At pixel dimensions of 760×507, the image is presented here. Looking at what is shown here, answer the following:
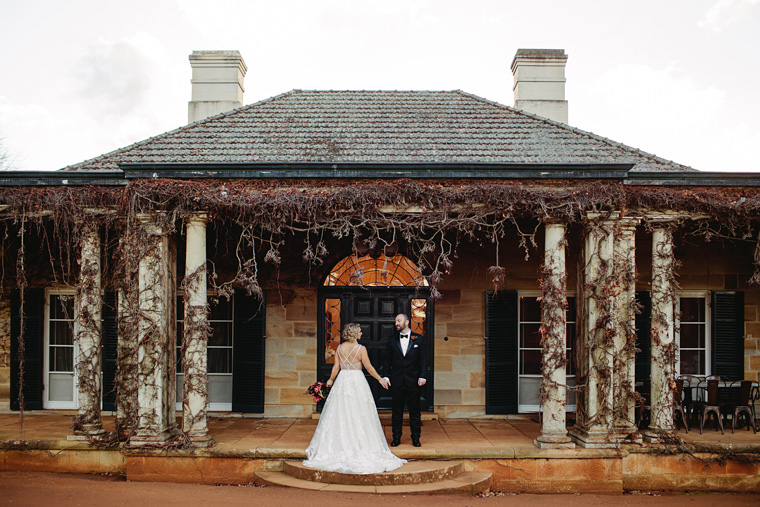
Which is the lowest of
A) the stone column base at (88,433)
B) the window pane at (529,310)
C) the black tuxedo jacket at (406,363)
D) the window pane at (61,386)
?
the stone column base at (88,433)

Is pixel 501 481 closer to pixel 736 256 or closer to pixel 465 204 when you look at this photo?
pixel 465 204

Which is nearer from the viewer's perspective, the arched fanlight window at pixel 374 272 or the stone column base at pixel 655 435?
the stone column base at pixel 655 435

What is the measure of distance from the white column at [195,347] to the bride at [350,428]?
1411 millimetres

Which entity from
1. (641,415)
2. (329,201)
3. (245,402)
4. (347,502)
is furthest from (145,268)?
(641,415)

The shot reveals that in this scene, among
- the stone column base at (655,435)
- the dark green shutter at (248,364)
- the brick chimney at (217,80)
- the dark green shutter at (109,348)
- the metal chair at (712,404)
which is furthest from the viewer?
the brick chimney at (217,80)

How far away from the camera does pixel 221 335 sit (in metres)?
9.33

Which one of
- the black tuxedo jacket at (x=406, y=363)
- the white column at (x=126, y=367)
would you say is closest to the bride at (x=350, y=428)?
the black tuxedo jacket at (x=406, y=363)

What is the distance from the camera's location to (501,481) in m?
6.77

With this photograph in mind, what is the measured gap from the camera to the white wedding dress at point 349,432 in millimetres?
6554

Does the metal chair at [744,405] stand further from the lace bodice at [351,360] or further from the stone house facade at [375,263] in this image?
the lace bodice at [351,360]

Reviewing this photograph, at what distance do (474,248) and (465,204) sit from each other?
230cm

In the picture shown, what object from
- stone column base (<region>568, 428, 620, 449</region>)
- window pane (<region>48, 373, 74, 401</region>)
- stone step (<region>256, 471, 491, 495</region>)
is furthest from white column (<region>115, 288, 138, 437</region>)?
stone column base (<region>568, 428, 620, 449</region>)

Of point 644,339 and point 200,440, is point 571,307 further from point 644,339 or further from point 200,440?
point 200,440

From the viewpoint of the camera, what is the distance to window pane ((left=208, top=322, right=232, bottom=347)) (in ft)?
30.6
